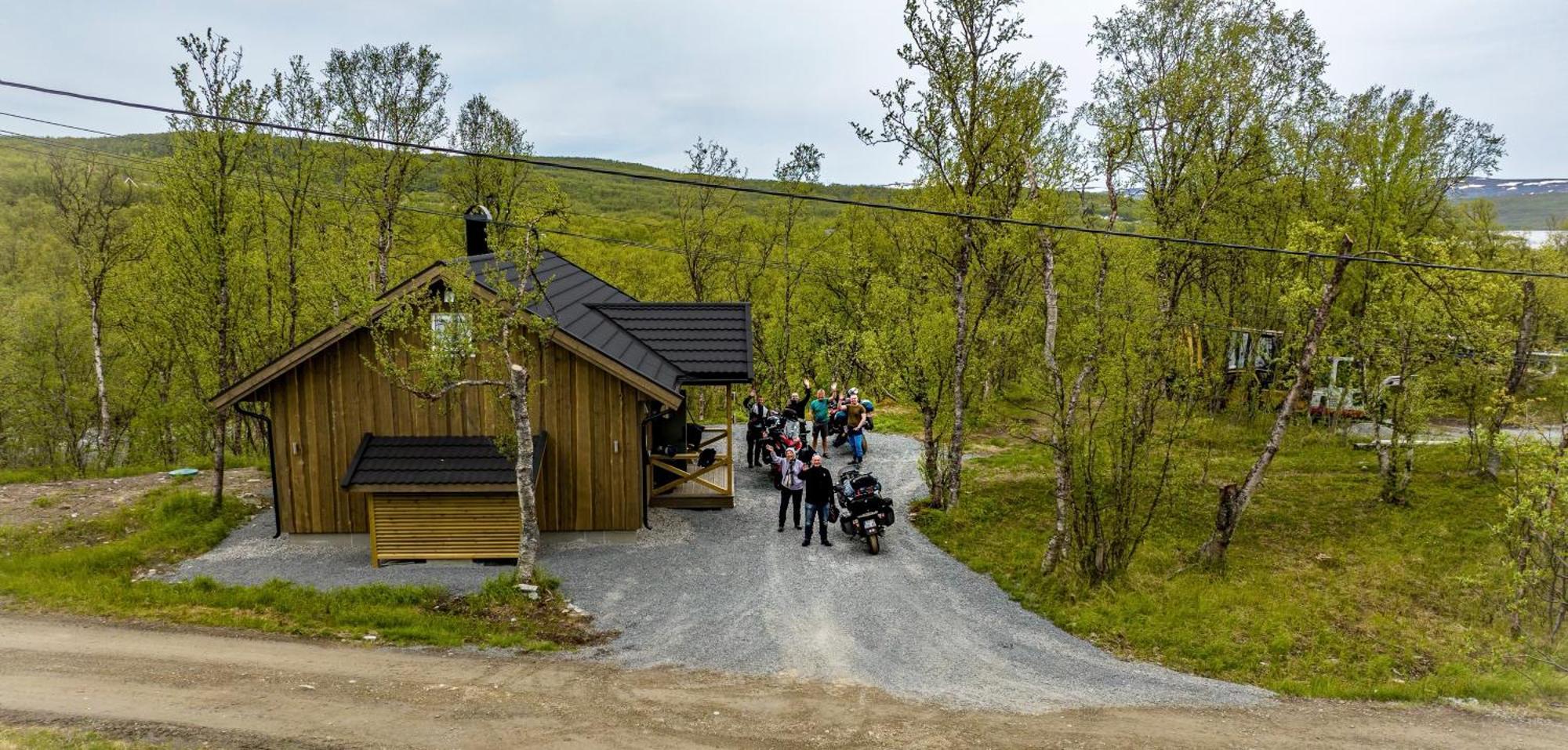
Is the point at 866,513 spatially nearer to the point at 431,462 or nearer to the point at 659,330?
the point at 659,330

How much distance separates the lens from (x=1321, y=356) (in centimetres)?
1702

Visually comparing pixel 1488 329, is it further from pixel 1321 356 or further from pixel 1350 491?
pixel 1350 491

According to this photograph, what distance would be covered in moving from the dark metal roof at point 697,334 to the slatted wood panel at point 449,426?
241 centimetres

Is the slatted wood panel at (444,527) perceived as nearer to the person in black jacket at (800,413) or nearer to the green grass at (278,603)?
the green grass at (278,603)

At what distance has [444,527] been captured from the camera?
1273 cm

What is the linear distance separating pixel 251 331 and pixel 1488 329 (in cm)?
3063

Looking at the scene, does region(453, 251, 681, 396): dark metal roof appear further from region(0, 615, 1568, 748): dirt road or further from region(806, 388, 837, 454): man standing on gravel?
region(0, 615, 1568, 748): dirt road

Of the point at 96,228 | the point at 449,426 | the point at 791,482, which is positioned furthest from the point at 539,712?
the point at 96,228

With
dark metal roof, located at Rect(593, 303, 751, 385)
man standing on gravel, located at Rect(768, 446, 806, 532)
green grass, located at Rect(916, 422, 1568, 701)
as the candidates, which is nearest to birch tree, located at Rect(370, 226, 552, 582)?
dark metal roof, located at Rect(593, 303, 751, 385)

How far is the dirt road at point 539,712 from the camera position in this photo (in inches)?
304

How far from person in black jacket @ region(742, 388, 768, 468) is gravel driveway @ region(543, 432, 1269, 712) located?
4.05 m

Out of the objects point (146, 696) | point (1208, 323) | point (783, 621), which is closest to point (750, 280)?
point (1208, 323)

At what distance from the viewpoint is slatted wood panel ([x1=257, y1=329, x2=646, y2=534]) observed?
13.4 meters

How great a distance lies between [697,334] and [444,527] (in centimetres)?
669
